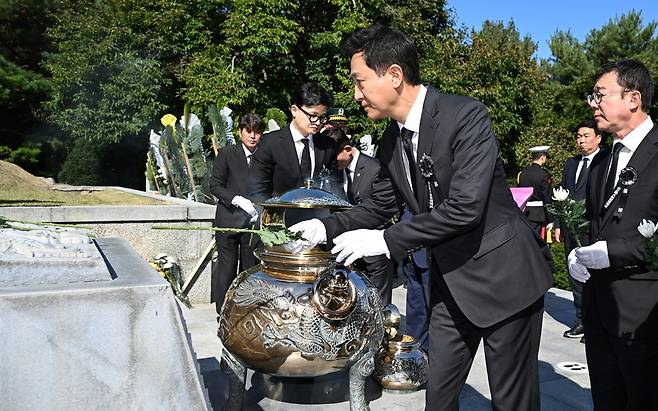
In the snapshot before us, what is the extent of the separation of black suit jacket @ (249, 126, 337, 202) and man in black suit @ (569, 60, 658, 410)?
6.81ft

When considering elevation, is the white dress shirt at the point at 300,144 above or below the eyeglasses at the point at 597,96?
below

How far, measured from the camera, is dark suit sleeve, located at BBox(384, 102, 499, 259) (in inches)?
89.0

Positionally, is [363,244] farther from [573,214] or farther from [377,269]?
[377,269]

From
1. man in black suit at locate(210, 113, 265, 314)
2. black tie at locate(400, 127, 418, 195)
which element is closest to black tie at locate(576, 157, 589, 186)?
man in black suit at locate(210, 113, 265, 314)

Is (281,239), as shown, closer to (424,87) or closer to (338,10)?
(424,87)

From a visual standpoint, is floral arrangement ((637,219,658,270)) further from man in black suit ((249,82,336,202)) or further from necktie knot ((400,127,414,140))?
man in black suit ((249,82,336,202))

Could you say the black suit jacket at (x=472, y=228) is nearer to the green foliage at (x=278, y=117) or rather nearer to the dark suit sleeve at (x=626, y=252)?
the dark suit sleeve at (x=626, y=252)

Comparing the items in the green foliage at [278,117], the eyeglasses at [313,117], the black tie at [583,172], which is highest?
the green foliage at [278,117]

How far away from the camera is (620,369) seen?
2.87 metres

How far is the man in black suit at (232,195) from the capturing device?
215 inches

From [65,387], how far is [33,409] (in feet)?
0.36

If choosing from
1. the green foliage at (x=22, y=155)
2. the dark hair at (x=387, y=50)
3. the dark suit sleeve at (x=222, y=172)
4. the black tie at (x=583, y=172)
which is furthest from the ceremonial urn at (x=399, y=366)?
the green foliage at (x=22, y=155)

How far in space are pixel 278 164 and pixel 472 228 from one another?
2.36 metres

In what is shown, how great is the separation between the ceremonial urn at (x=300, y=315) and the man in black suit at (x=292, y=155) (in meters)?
1.24
